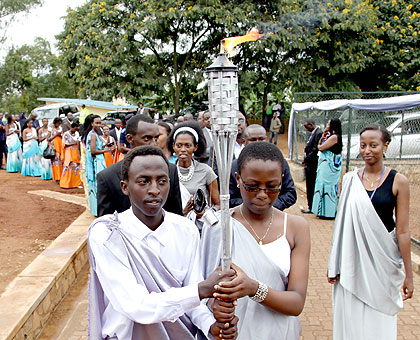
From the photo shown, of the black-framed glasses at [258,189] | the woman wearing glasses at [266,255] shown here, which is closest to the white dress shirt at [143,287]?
the woman wearing glasses at [266,255]

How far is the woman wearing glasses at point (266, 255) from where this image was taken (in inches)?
77.3

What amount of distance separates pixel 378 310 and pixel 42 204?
7106 millimetres

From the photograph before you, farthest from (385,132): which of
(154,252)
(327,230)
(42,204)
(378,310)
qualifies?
(42,204)

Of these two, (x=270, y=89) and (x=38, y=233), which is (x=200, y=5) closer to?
(x=270, y=89)

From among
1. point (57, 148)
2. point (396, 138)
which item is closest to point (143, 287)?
point (57, 148)

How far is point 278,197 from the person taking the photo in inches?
159

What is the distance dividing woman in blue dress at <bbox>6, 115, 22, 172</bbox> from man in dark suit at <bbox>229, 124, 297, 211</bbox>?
11.6 meters

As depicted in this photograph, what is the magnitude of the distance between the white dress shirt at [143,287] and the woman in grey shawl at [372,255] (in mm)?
1681

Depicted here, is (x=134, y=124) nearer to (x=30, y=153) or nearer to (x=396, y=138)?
(x=396, y=138)

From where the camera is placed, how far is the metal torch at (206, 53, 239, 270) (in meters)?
1.70

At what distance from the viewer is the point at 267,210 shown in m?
2.11

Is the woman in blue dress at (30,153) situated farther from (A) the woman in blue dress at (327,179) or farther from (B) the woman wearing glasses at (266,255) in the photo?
(B) the woman wearing glasses at (266,255)

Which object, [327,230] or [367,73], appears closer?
[327,230]

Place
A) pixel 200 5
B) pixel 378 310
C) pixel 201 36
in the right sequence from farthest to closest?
pixel 201 36, pixel 200 5, pixel 378 310
